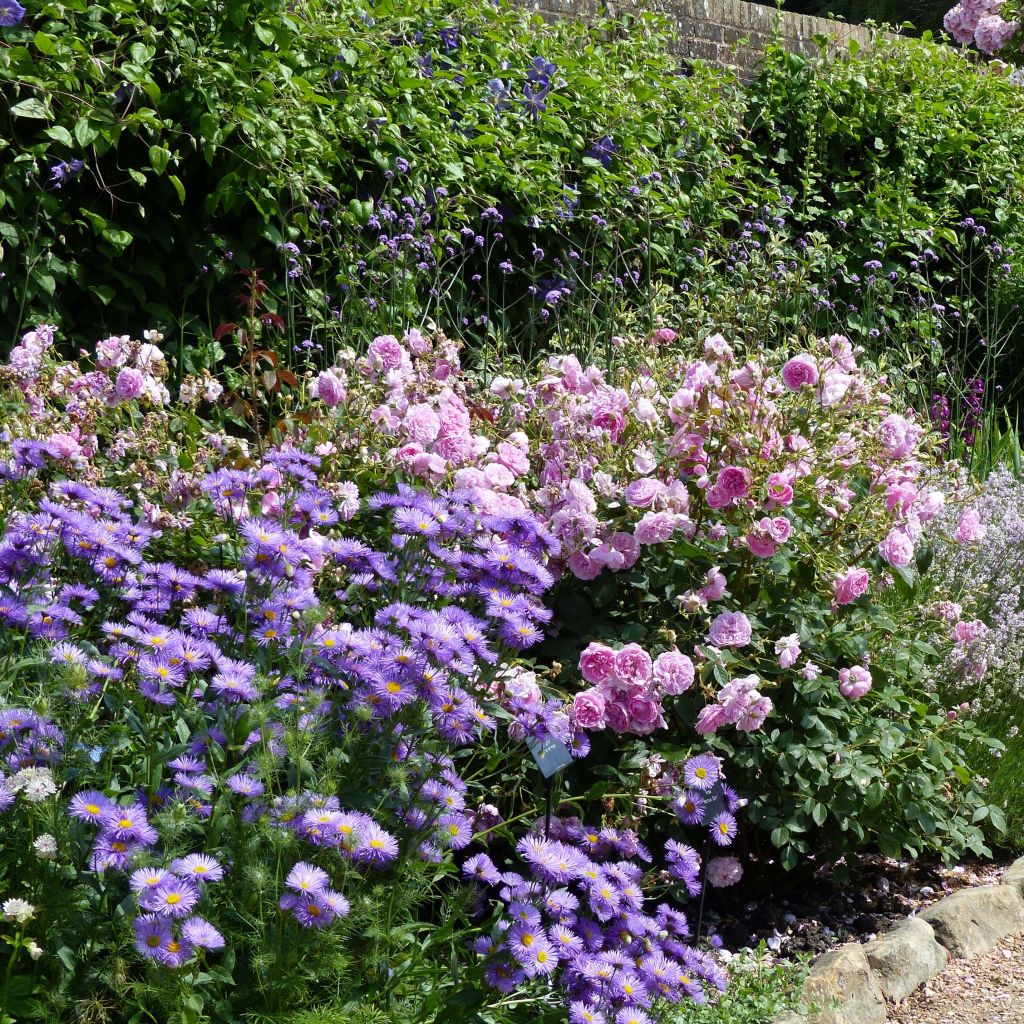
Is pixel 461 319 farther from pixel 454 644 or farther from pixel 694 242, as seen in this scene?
pixel 454 644

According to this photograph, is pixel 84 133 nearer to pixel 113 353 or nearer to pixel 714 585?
pixel 113 353

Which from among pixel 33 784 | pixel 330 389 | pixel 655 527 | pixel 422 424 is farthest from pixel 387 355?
pixel 33 784

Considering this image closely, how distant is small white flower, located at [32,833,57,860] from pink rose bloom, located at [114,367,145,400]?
147cm

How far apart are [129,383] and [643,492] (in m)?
1.21

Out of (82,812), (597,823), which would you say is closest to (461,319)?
(597,823)

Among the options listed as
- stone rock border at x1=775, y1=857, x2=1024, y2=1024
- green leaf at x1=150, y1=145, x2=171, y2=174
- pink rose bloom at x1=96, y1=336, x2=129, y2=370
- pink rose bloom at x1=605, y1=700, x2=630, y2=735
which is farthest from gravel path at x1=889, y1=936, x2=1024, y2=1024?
green leaf at x1=150, y1=145, x2=171, y2=174

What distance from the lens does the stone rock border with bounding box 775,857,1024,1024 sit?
2.35 m

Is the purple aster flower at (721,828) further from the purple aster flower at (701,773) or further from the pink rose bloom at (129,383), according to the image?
the pink rose bloom at (129,383)

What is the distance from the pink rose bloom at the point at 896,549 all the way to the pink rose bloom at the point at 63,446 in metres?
1.76

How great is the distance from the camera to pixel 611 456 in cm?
276

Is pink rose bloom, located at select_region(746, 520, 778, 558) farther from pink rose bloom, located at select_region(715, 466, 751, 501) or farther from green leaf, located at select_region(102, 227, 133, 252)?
green leaf, located at select_region(102, 227, 133, 252)

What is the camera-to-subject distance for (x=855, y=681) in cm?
264

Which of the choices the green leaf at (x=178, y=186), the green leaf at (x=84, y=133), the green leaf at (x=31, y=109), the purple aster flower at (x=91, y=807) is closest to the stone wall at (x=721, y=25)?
the green leaf at (x=178, y=186)

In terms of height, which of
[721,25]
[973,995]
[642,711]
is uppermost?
[721,25]
